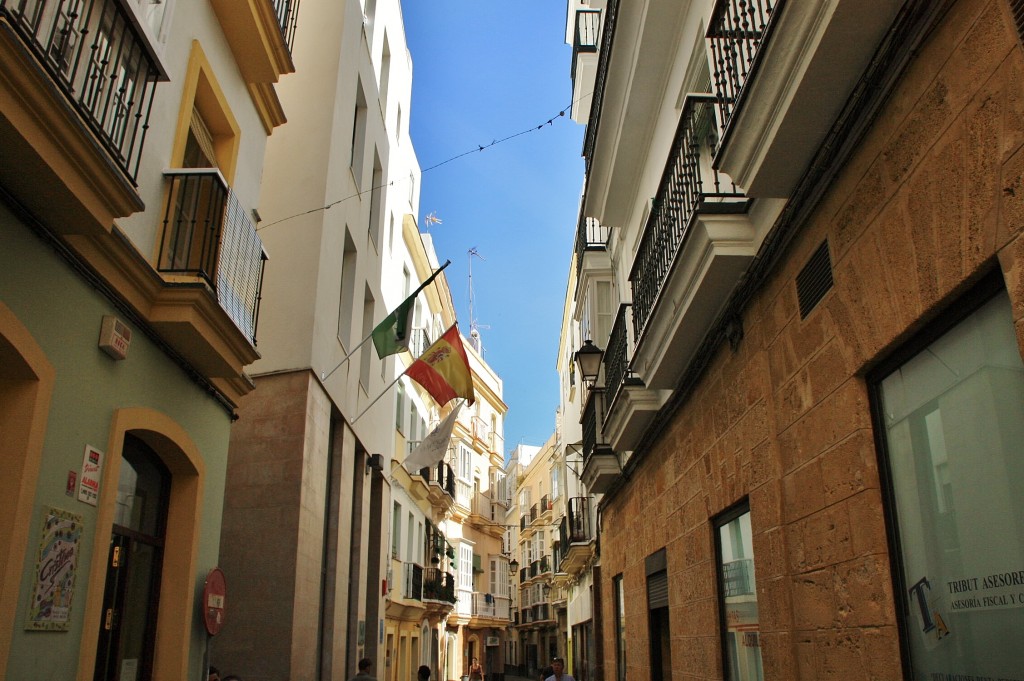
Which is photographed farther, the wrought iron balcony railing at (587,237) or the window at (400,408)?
the window at (400,408)

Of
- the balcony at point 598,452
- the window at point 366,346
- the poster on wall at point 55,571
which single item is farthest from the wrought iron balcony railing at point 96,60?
the window at point 366,346

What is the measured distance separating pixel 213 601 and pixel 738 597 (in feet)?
14.9

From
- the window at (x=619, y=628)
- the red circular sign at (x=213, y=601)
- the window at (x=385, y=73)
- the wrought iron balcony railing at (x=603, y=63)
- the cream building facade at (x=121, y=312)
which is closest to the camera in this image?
the cream building facade at (x=121, y=312)

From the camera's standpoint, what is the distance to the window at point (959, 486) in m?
3.27

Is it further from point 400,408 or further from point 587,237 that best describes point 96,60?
point 400,408

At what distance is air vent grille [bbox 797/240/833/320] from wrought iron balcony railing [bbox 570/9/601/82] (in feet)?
38.4

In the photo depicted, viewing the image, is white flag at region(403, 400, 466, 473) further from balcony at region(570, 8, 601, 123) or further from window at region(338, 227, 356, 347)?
balcony at region(570, 8, 601, 123)

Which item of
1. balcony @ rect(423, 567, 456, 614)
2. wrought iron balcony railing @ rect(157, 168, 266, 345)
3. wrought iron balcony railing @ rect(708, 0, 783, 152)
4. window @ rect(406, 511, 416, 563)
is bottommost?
balcony @ rect(423, 567, 456, 614)

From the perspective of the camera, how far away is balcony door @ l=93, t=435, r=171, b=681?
20.1ft

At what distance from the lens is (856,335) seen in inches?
173

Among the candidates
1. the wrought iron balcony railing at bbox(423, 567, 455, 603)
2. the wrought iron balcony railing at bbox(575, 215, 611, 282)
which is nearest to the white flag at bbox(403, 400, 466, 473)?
the wrought iron balcony railing at bbox(575, 215, 611, 282)

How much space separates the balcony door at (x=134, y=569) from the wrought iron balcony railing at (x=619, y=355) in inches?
202

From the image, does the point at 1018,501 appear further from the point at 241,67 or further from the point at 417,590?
the point at 417,590

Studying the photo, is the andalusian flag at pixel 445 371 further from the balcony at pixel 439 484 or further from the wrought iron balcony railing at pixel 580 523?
the wrought iron balcony railing at pixel 580 523
